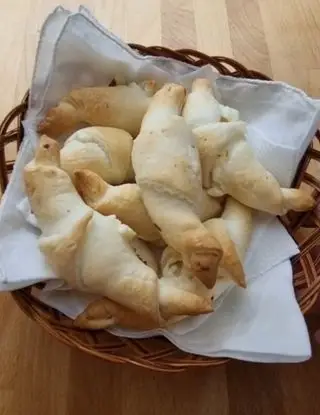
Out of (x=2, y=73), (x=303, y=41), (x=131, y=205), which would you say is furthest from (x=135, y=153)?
(x=303, y=41)

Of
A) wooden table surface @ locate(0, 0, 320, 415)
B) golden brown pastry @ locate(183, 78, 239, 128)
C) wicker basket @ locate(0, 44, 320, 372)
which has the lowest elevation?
wooden table surface @ locate(0, 0, 320, 415)

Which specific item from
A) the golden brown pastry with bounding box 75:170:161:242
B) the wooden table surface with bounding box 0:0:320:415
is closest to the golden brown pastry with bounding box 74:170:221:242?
the golden brown pastry with bounding box 75:170:161:242

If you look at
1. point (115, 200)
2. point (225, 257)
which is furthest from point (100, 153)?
point (225, 257)

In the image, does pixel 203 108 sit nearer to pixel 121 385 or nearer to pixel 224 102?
pixel 224 102

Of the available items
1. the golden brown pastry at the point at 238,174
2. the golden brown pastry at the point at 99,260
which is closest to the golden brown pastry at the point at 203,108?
the golden brown pastry at the point at 238,174

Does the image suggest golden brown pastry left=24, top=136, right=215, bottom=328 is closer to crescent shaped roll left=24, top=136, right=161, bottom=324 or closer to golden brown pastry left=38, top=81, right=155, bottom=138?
crescent shaped roll left=24, top=136, right=161, bottom=324
